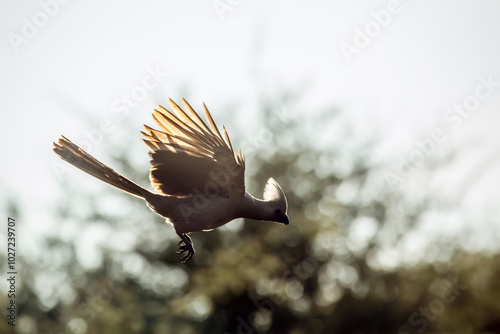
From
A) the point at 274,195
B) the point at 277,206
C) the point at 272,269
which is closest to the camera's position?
the point at 277,206

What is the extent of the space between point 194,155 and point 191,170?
126 mm

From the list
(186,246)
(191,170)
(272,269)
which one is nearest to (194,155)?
(191,170)

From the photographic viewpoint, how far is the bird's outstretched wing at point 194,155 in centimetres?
428

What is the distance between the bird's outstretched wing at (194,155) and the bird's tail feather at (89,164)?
339mm

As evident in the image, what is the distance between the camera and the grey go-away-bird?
4258 millimetres

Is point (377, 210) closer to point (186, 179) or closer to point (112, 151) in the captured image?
point (112, 151)

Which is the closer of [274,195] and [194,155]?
[194,155]

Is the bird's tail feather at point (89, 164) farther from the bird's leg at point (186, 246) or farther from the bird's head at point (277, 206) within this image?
the bird's head at point (277, 206)

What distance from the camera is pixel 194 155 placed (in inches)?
170

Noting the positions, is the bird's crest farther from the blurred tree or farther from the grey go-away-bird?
the blurred tree

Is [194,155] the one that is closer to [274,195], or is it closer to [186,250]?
[186,250]

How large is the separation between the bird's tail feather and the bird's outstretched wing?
339 mm

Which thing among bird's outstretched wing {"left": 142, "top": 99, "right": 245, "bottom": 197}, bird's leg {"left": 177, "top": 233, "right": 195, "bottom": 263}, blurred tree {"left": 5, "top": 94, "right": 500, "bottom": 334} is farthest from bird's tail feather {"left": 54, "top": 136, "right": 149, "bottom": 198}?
blurred tree {"left": 5, "top": 94, "right": 500, "bottom": 334}

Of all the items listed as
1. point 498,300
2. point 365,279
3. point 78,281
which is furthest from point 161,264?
point 498,300
